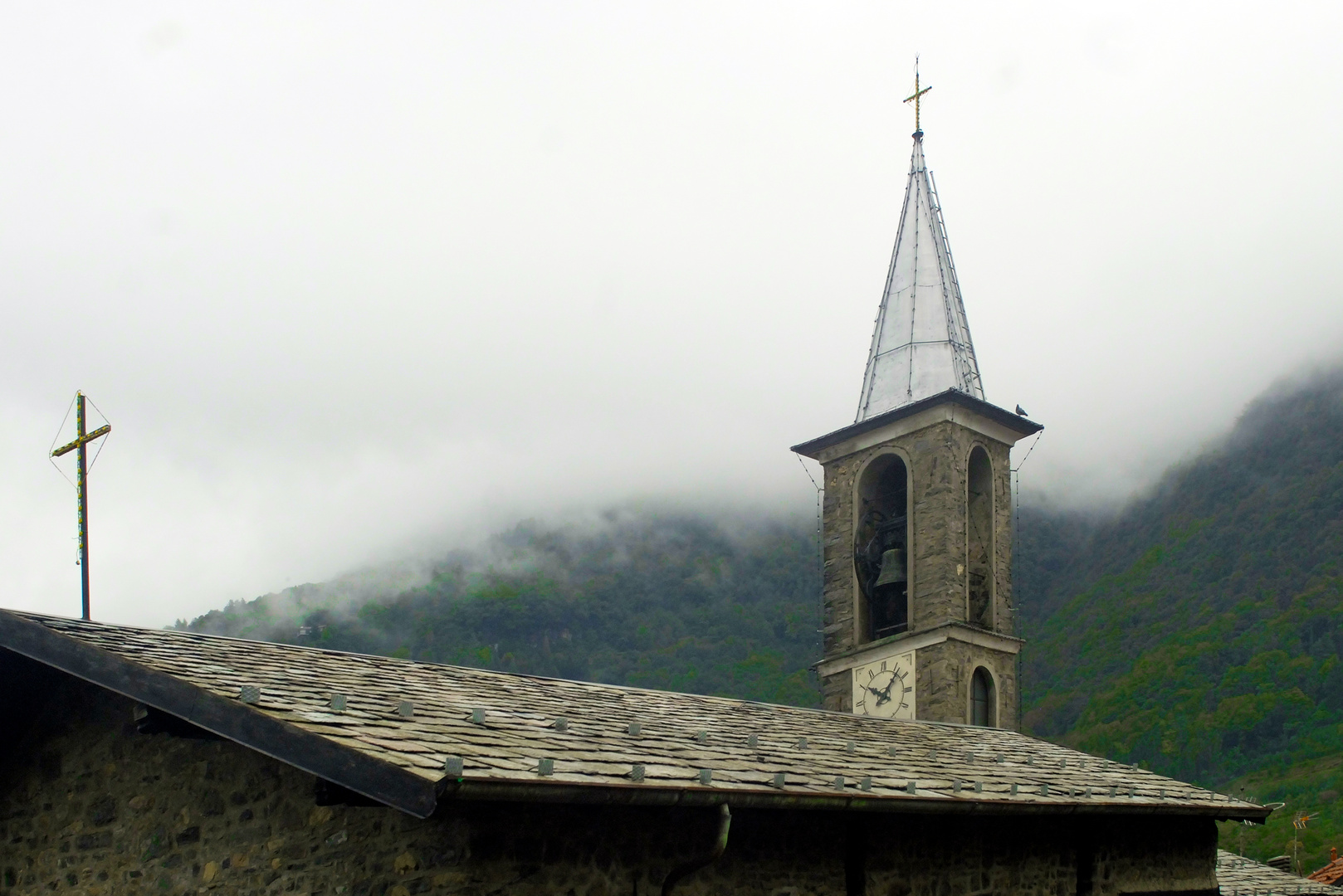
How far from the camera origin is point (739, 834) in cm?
774

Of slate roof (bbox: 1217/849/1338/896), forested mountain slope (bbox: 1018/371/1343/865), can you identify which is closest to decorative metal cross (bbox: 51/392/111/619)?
slate roof (bbox: 1217/849/1338/896)

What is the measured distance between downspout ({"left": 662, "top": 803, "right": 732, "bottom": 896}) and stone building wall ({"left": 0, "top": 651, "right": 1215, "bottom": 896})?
8cm

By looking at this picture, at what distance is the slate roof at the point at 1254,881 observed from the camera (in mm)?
14495

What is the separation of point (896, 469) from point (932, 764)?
916 cm

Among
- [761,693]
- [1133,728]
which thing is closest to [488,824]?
[761,693]

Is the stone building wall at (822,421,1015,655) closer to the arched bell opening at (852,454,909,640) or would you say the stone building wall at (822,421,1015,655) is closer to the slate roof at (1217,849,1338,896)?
the arched bell opening at (852,454,909,640)

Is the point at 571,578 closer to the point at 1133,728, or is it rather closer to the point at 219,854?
the point at 1133,728

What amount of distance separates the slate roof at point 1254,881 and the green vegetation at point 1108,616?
8389 mm

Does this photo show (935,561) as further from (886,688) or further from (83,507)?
(83,507)

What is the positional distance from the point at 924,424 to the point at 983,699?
11.0 feet

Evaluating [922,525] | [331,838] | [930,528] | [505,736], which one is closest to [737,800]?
[505,736]

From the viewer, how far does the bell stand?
60.3 ft

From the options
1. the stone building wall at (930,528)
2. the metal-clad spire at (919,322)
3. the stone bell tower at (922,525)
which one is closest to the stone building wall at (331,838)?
the stone bell tower at (922,525)

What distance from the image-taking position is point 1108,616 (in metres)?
32.4
